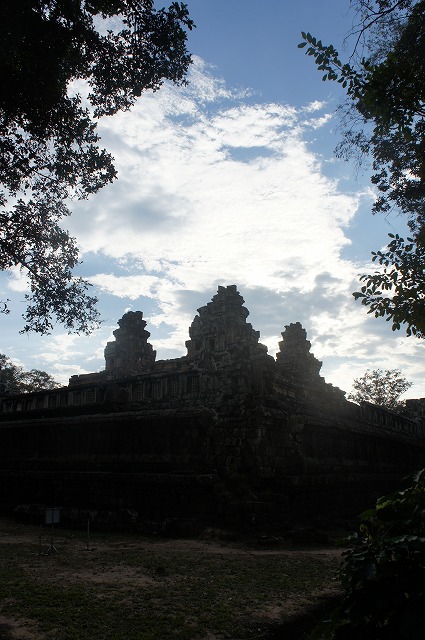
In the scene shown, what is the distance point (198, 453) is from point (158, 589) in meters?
5.25

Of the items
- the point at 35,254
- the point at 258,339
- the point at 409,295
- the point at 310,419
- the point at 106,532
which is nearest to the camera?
the point at 409,295

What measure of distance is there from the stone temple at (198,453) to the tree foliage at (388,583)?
799cm

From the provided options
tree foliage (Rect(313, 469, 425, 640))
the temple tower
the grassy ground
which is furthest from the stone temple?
the temple tower

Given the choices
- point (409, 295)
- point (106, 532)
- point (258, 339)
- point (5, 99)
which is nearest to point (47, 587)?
point (106, 532)

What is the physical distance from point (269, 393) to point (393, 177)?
9457mm

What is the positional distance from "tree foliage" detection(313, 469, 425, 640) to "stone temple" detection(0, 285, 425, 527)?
26.2 ft

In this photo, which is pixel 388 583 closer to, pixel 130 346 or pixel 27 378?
pixel 130 346

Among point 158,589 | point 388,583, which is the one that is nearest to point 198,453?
point 158,589

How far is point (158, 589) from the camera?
5801mm

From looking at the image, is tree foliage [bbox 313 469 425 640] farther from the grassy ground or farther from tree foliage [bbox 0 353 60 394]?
tree foliage [bbox 0 353 60 394]

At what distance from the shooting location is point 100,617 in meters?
4.82

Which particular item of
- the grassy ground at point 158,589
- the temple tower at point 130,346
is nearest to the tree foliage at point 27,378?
the temple tower at point 130,346

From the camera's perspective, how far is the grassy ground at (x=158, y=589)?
4.60 metres

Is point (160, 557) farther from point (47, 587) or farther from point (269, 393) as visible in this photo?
point (269, 393)
